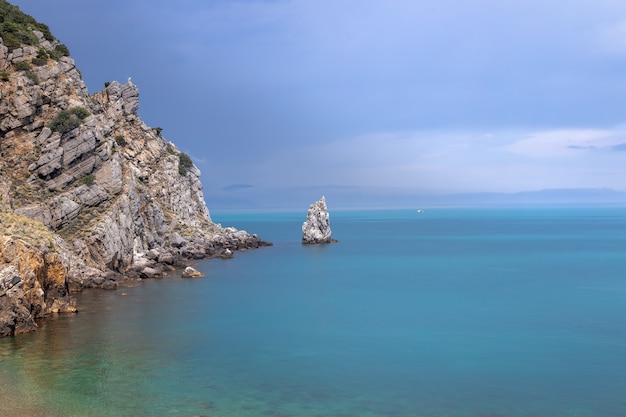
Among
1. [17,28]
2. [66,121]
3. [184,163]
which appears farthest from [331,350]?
[184,163]

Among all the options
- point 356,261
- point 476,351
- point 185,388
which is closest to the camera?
point 185,388

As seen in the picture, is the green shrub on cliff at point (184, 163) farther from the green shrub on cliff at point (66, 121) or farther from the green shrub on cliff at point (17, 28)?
the green shrub on cliff at point (66, 121)

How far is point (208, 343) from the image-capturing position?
2018 inches

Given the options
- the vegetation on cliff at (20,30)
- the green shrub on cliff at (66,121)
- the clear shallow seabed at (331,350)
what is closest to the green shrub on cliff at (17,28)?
the vegetation on cliff at (20,30)

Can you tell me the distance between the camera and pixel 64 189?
281ft

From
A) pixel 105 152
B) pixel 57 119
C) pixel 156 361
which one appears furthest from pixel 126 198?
pixel 156 361

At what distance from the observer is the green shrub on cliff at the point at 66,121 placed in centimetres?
8912

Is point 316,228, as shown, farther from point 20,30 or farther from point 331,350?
point 331,350

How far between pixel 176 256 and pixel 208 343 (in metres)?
56.1

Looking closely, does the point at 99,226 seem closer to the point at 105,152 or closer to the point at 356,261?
the point at 105,152

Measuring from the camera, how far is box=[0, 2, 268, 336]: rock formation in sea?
61.6 meters

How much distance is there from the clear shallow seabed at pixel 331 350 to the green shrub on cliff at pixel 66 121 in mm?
28077

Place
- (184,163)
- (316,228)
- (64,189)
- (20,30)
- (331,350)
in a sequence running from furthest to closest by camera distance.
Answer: (316,228), (184,163), (20,30), (64,189), (331,350)

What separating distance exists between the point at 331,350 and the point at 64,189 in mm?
55458
